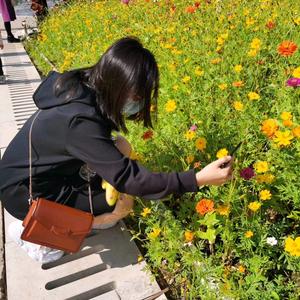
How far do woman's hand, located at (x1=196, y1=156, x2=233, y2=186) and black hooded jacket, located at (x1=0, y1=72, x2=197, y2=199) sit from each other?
39 mm

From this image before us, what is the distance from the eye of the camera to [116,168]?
1.70 metres

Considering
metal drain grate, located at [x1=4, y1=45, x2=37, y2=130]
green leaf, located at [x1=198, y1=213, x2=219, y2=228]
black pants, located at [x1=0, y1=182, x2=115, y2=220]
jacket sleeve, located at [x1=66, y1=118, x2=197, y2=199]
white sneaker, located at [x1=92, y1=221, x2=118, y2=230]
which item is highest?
jacket sleeve, located at [x1=66, y1=118, x2=197, y2=199]

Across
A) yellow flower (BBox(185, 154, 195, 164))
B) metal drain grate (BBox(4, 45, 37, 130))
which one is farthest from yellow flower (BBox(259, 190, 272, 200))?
metal drain grate (BBox(4, 45, 37, 130))

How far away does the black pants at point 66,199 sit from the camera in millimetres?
2090

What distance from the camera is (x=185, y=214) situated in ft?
6.80

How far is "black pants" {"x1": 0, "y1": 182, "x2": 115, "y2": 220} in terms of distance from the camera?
2.09 metres

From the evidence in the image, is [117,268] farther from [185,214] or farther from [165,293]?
[185,214]

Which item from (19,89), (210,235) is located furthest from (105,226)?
(19,89)

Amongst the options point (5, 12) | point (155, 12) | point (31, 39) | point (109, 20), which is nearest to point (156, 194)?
point (155, 12)

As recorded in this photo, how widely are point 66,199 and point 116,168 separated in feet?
1.76

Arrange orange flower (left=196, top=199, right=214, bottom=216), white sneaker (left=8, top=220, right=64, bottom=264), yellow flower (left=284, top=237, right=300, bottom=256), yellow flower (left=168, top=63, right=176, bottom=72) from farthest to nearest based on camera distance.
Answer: yellow flower (left=168, top=63, right=176, bottom=72)
white sneaker (left=8, top=220, right=64, bottom=264)
orange flower (left=196, top=199, right=214, bottom=216)
yellow flower (left=284, top=237, right=300, bottom=256)

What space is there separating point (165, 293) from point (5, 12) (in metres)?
8.30

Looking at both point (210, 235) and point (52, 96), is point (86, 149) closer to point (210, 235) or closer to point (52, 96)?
point (52, 96)

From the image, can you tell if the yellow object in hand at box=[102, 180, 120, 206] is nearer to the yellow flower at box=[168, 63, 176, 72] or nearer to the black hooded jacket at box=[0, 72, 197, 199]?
the black hooded jacket at box=[0, 72, 197, 199]
